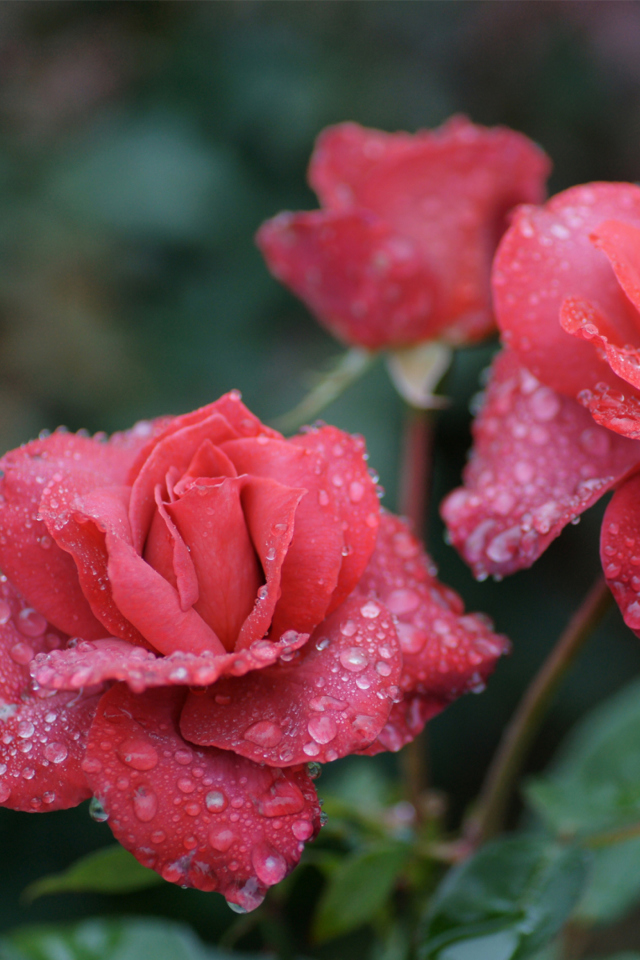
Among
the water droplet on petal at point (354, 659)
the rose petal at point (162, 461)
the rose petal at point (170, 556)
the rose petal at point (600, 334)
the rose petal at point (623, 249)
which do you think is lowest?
the water droplet on petal at point (354, 659)

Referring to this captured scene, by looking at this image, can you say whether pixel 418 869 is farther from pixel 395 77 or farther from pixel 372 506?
pixel 395 77

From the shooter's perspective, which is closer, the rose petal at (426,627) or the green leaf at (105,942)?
the rose petal at (426,627)

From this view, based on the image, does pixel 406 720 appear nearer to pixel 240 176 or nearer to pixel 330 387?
pixel 330 387

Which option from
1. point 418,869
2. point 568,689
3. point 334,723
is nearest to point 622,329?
point 334,723

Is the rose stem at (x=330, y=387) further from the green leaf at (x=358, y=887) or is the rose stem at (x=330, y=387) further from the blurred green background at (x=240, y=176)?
the blurred green background at (x=240, y=176)

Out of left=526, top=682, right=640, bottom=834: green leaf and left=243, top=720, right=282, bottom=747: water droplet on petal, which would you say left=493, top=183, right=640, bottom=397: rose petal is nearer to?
left=243, top=720, right=282, bottom=747: water droplet on petal

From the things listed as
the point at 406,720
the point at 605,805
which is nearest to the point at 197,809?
the point at 406,720

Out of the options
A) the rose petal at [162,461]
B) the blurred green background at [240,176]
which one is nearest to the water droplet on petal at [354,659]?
the rose petal at [162,461]
